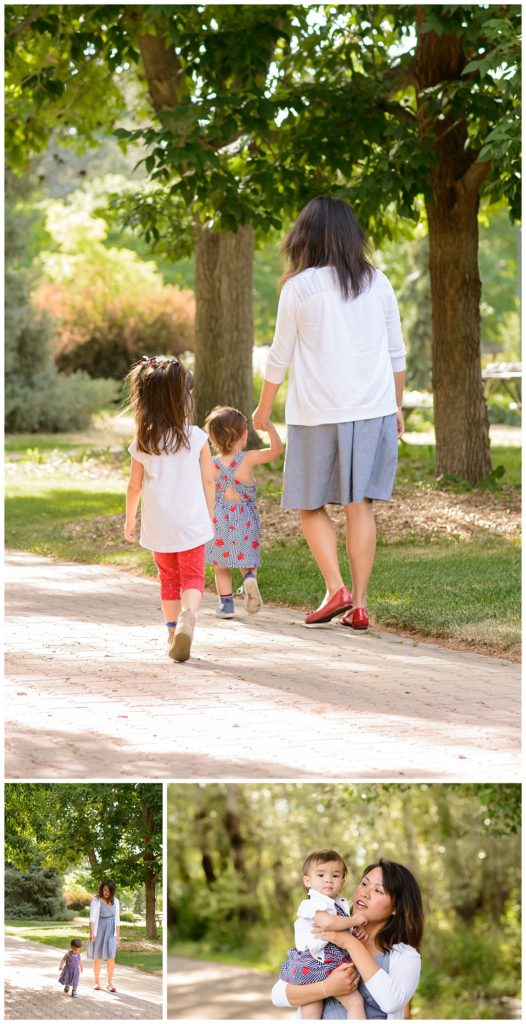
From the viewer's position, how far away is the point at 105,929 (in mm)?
3854

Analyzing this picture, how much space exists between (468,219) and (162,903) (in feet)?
31.5

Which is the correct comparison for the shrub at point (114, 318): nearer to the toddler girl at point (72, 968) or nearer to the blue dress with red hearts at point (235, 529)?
the blue dress with red hearts at point (235, 529)

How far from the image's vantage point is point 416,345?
111ft

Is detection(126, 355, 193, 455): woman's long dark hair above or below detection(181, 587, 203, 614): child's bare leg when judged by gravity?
above

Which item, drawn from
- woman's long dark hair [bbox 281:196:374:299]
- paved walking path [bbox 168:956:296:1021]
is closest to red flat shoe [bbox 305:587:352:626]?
woman's long dark hair [bbox 281:196:374:299]

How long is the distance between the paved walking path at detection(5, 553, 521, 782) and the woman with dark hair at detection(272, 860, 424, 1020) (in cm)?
82

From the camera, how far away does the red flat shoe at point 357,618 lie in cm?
704

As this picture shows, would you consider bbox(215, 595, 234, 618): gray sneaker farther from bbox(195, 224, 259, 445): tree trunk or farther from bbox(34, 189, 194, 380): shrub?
bbox(34, 189, 194, 380): shrub

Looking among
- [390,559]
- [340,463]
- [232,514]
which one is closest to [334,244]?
[340,463]

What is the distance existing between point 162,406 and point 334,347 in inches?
40.0

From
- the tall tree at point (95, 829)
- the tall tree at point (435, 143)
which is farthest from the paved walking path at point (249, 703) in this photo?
the tall tree at point (435, 143)

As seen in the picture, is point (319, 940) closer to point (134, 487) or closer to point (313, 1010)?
point (313, 1010)

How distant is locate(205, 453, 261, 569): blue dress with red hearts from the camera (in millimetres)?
7496

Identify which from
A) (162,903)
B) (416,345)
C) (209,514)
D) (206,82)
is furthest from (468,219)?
(416,345)
